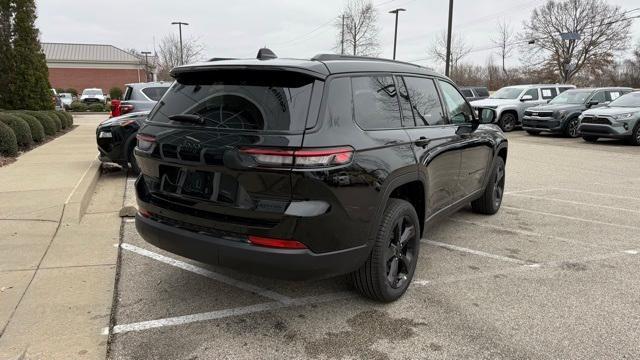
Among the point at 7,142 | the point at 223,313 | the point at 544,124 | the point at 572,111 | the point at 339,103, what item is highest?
the point at 572,111

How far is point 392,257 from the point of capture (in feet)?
11.6

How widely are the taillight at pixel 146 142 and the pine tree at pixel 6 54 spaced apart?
13.1 metres

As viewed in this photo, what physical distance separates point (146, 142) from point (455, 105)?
9.78ft

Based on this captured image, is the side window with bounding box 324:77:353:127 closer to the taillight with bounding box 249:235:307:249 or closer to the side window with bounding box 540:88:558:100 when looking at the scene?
the taillight with bounding box 249:235:307:249

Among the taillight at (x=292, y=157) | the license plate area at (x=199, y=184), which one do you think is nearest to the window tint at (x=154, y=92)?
the license plate area at (x=199, y=184)

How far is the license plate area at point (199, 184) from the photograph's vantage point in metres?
2.89

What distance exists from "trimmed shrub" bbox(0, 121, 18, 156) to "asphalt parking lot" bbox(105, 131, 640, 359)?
5296 millimetres

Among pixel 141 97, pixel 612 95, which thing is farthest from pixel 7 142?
pixel 612 95

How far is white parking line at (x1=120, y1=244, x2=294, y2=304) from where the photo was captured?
370 cm

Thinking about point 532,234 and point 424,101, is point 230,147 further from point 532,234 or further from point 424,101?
point 532,234

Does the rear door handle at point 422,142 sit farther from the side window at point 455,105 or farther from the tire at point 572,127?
the tire at point 572,127

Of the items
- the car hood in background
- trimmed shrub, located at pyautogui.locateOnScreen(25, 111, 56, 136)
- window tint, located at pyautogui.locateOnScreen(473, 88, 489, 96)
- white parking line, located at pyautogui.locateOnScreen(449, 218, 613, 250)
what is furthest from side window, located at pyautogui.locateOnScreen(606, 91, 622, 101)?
trimmed shrub, located at pyautogui.locateOnScreen(25, 111, 56, 136)

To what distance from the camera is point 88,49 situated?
67.2 meters

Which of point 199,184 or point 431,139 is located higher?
point 431,139
